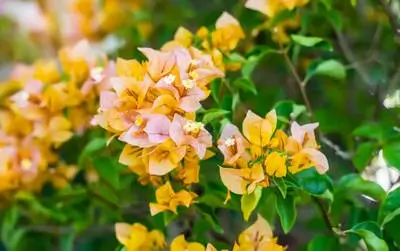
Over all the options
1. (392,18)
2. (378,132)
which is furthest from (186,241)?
(392,18)

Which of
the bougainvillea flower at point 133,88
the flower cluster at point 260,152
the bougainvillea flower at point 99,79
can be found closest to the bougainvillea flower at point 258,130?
the flower cluster at point 260,152

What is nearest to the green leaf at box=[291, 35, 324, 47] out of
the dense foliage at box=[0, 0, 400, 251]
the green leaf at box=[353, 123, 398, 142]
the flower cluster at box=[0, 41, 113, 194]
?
the dense foliage at box=[0, 0, 400, 251]

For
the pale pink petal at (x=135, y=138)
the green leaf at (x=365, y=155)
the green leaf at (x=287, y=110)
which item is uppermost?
the pale pink petal at (x=135, y=138)

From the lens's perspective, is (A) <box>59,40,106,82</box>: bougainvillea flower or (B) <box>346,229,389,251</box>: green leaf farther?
(A) <box>59,40,106,82</box>: bougainvillea flower

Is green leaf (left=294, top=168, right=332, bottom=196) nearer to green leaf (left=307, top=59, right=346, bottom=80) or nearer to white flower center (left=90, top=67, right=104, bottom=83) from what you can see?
green leaf (left=307, top=59, right=346, bottom=80)

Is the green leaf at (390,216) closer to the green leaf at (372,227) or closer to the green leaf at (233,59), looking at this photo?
the green leaf at (372,227)

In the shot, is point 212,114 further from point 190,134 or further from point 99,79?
point 99,79
